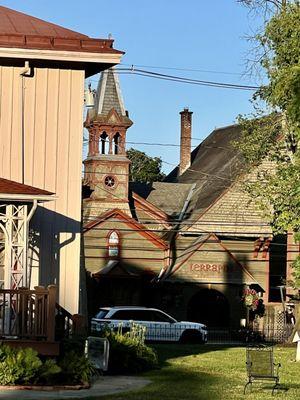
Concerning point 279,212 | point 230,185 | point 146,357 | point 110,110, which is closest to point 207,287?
point 230,185

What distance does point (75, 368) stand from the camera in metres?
19.2

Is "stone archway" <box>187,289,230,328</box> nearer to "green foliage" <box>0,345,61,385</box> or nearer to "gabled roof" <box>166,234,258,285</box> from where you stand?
"gabled roof" <box>166,234,258,285</box>

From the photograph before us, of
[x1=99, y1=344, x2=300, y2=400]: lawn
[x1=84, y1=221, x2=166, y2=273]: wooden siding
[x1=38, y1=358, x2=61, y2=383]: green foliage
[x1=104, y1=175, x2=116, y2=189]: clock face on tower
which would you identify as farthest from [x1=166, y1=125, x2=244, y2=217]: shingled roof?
[x1=38, y1=358, x2=61, y2=383]: green foliage

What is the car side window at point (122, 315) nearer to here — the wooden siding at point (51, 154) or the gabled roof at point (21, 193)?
the wooden siding at point (51, 154)

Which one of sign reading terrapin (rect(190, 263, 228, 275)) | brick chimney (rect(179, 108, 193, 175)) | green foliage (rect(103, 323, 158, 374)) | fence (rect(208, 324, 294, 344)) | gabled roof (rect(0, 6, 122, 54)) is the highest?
brick chimney (rect(179, 108, 193, 175))

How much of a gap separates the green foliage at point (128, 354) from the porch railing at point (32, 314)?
117 inches

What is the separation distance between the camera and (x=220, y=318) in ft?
184

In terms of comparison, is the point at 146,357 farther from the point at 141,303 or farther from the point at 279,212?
the point at 141,303

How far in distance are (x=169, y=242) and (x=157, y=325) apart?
16910 millimetres

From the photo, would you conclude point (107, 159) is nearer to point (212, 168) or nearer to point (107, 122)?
point (107, 122)

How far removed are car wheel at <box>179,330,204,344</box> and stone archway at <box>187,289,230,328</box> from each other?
47.4ft

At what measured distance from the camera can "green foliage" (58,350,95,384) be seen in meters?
19.0

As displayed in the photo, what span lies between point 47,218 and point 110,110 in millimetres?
37706

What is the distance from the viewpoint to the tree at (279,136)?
32469 millimetres
